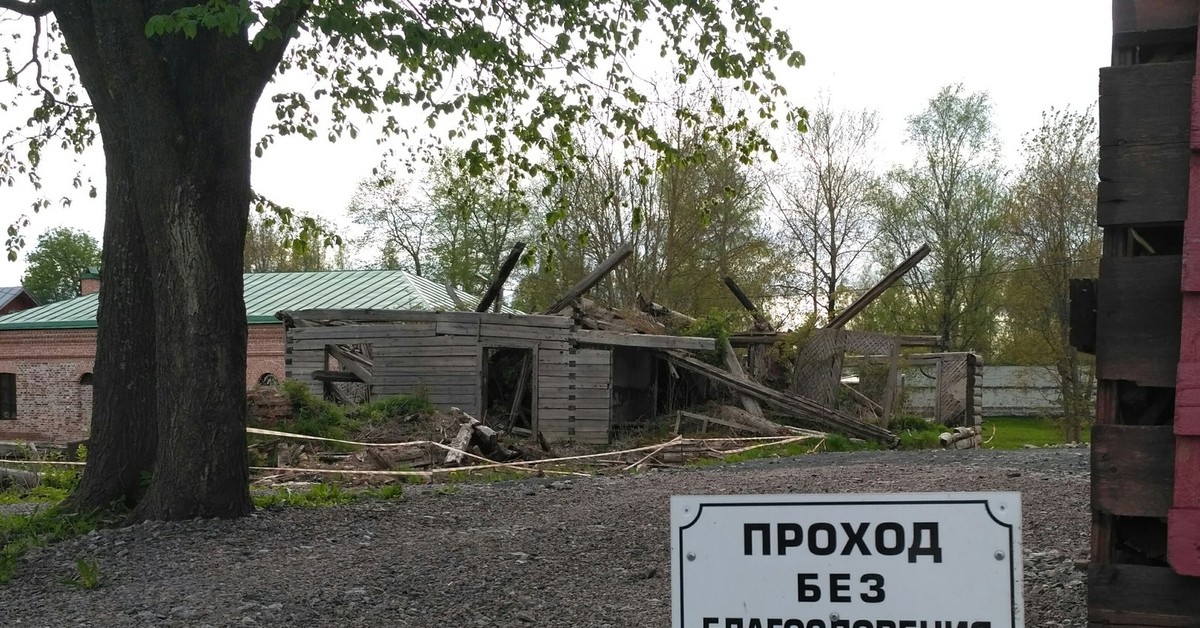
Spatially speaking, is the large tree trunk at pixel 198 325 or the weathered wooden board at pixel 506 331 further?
the weathered wooden board at pixel 506 331

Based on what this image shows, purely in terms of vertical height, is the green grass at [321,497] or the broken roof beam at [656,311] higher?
the broken roof beam at [656,311]

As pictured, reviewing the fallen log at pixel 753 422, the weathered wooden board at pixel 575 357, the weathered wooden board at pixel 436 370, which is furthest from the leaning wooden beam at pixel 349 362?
the fallen log at pixel 753 422

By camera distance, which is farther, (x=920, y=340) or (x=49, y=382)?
(x=49, y=382)

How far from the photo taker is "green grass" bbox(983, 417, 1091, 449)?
106ft

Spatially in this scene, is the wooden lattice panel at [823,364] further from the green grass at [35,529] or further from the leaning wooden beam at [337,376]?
the green grass at [35,529]

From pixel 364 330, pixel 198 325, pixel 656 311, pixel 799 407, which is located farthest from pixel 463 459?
pixel 656 311

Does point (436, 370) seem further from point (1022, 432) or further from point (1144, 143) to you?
point (1022, 432)

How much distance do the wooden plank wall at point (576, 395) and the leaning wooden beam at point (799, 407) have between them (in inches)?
89.1

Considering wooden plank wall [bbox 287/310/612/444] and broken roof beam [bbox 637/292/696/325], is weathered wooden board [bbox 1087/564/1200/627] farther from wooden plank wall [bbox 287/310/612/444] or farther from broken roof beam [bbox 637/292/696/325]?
broken roof beam [bbox 637/292/696/325]

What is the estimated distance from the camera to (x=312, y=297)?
37656mm

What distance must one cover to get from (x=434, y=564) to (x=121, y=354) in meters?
4.23

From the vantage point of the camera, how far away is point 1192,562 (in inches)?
130

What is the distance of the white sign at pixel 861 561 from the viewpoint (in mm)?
2152

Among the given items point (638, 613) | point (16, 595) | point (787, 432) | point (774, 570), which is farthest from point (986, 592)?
point (787, 432)
